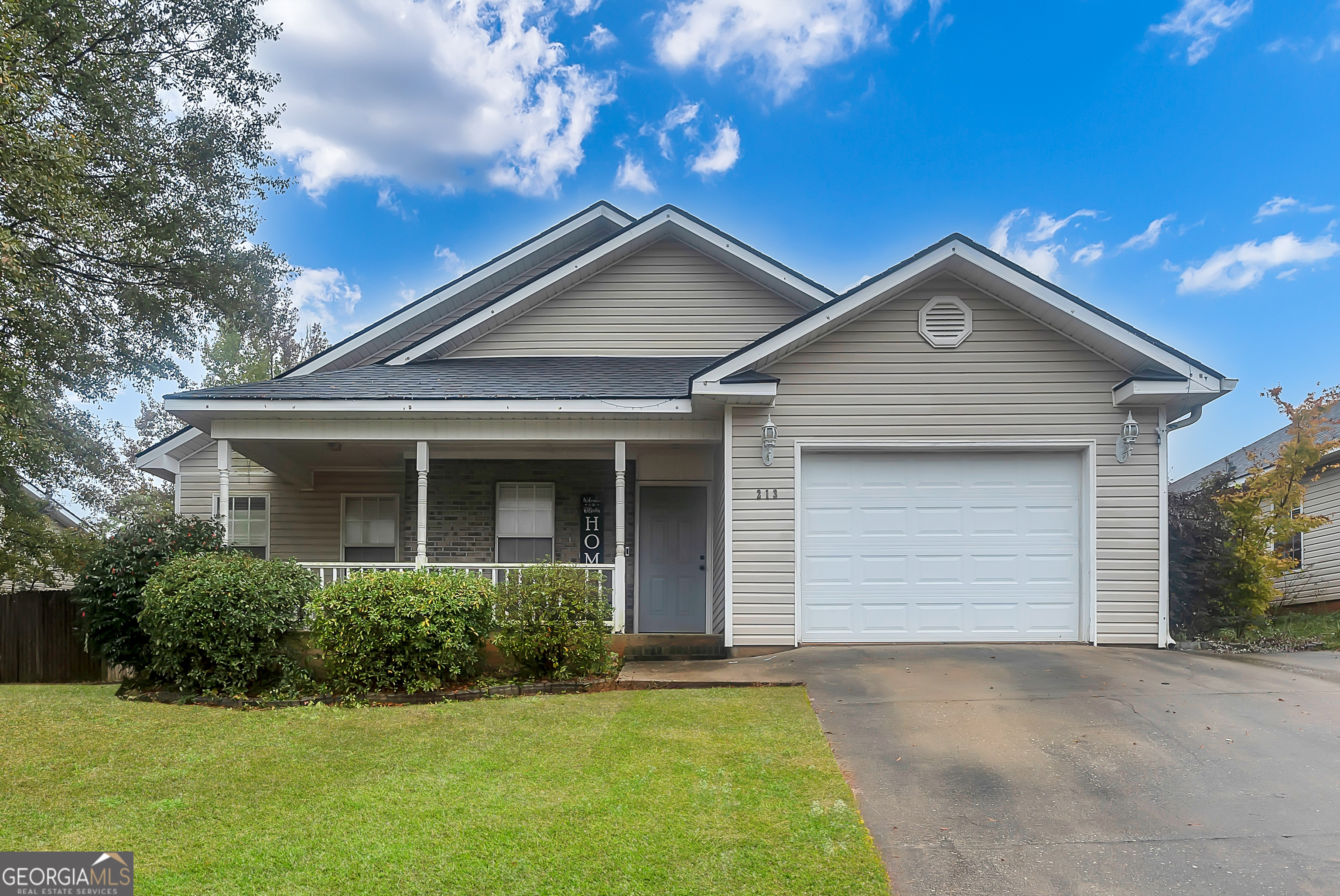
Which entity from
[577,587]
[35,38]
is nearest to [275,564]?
[577,587]

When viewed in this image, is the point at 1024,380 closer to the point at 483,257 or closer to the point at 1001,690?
the point at 1001,690

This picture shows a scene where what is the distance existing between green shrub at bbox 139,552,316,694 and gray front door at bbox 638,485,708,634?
5.21 metres

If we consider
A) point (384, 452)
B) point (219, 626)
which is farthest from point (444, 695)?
point (384, 452)

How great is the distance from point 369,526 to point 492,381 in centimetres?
434

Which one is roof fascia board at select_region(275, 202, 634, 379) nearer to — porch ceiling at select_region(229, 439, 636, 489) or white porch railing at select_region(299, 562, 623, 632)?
porch ceiling at select_region(229, 439, 636, 489)

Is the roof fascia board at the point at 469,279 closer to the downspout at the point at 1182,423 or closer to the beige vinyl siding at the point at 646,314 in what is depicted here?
the beige vinyl siding at the point at 646,314

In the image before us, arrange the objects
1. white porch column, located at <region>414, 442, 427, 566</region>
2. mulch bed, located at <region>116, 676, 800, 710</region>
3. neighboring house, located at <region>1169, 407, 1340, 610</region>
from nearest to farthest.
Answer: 1. mulch bed, located at <region>116, 676, 800, 710</region>
2. white porch column, located at <region>414, 442, 427, 566</region>
3. neighboring house, located at <region>1169, 407, 1340, 610</region>

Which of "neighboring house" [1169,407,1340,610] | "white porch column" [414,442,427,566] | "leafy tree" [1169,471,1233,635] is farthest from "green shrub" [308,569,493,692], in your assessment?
"neighboring house" [1169,407,1340,610]

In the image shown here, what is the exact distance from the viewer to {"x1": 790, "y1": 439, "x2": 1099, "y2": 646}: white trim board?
9.59 metres

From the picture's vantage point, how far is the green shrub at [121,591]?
9219 millimetres

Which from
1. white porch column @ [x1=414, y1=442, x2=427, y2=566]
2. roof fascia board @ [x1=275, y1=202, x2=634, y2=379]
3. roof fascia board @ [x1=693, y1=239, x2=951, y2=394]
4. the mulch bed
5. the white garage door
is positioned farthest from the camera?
roof fascia board @ [x1=275, y1=202, x2=634, y2=379]

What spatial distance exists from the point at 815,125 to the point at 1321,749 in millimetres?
16476
